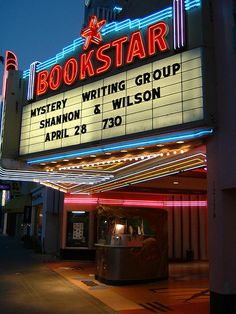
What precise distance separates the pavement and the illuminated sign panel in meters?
4.27

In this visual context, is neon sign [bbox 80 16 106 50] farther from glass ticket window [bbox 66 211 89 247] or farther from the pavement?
glass ticket window [bbox 66 211 89 247]

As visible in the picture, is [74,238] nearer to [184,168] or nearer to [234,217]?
[184,168]

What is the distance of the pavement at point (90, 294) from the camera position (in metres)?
9.81

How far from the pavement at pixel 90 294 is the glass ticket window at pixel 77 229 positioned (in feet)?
14.9

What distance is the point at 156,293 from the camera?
12.1m

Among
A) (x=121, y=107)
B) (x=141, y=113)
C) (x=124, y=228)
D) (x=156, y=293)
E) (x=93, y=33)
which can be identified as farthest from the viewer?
(x=124, y=228)

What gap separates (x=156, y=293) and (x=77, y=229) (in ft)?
35.2

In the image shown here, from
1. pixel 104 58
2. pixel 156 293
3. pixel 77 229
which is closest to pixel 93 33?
pixel 104 58

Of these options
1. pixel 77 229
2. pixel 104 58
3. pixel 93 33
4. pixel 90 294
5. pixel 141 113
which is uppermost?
pixel 93 33

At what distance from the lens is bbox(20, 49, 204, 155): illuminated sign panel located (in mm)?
8898

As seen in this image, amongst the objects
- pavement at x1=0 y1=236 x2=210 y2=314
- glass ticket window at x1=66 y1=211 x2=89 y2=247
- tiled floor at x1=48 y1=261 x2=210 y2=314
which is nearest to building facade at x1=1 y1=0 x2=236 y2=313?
tiled floor at x1=48 y1=261 x2=210 y2=314

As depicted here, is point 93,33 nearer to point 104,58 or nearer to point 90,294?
Result: point 104,58

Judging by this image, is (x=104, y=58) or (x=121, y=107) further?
(x=104, y=58)

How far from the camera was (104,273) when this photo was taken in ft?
45.9
